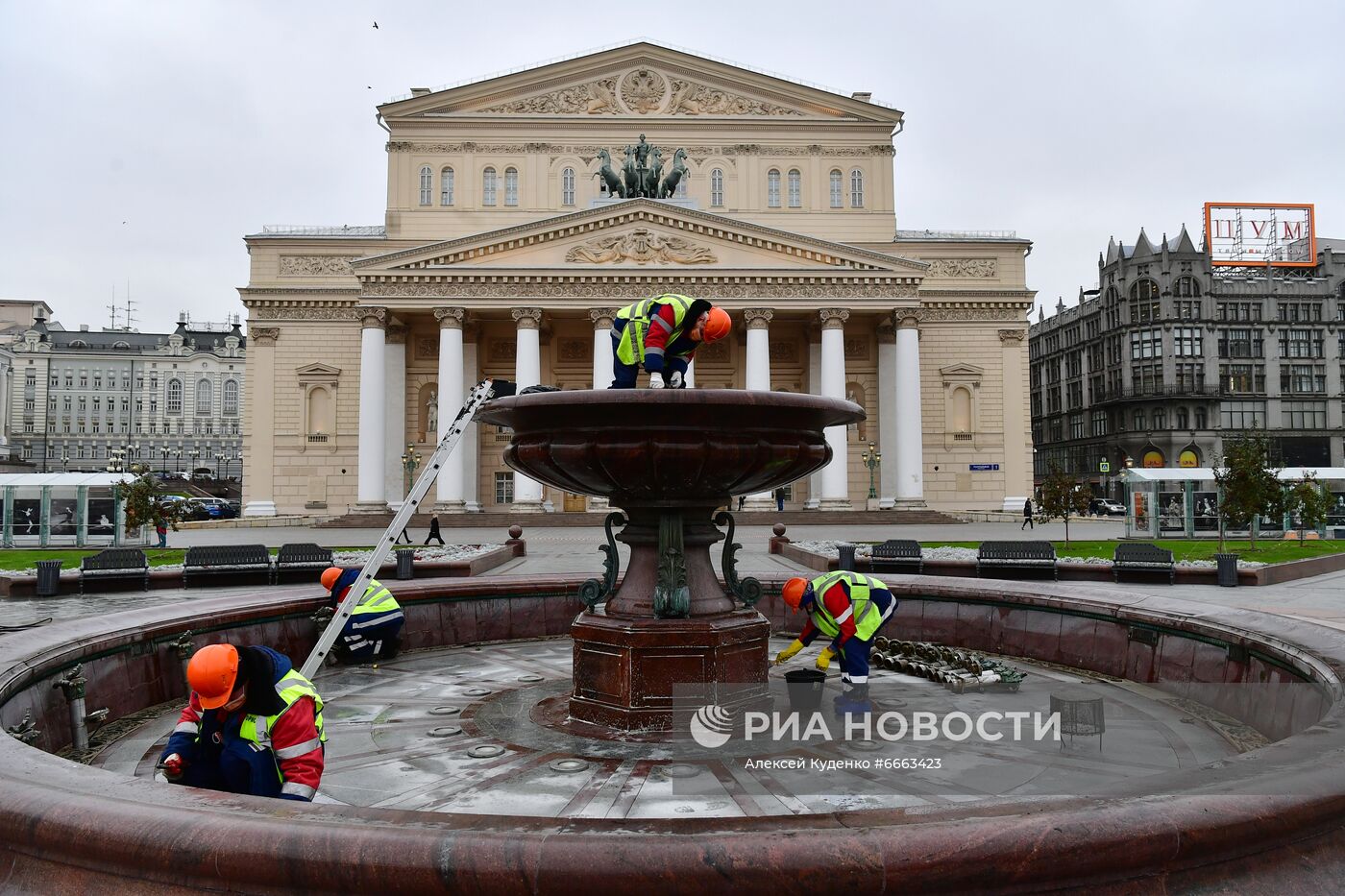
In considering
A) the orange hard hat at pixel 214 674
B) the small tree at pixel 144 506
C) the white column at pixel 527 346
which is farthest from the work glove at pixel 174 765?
the white column at pixel 527 346

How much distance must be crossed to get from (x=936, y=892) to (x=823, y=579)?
387 cm

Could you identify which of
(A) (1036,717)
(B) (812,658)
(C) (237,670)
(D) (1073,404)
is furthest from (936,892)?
(D) (1073,404)

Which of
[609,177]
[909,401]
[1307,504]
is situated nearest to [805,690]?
[1307,504]

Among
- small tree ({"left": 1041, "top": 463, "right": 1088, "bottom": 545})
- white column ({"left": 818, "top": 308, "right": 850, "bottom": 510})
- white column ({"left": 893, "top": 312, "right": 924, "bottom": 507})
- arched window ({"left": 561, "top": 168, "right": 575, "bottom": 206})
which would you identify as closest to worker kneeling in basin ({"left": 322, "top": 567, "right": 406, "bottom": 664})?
small tree ({"left": 1041, "top": 463, "right": 1088, "bottom": 545})

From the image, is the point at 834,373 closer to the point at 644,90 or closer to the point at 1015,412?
the point at 1015,412

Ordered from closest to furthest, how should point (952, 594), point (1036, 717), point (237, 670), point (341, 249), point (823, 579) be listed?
point (237, 670), point (1036, 717), point (823, 579), point (952, 594), point (341, 249)

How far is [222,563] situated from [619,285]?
30.7 m

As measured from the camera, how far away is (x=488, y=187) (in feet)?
166

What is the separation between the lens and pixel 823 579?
20.5ft

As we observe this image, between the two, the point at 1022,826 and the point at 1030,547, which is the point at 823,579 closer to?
the point at 1022,826

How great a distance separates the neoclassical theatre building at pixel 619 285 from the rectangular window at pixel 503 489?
0.23ft

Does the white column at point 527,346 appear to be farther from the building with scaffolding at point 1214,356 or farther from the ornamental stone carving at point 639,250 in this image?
the building with scaffolding at point 1214,356

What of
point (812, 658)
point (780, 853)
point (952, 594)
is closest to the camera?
point (780, 853)

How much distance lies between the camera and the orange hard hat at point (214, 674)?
3.52 meters
